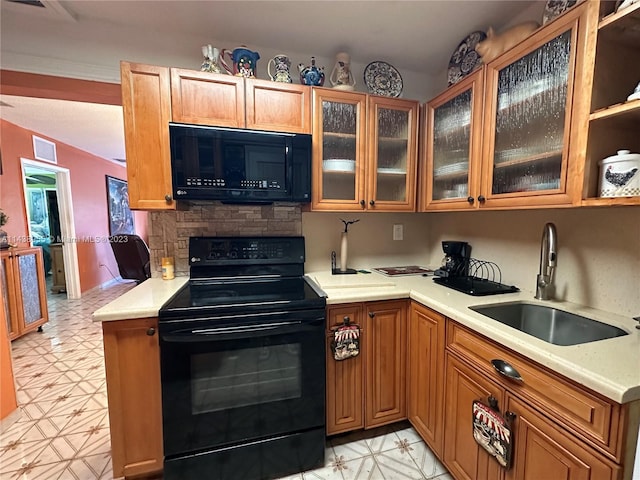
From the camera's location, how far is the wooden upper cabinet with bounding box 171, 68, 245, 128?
1503mm

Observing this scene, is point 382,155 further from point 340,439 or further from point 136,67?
point 340,439

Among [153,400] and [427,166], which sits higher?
[427,166]

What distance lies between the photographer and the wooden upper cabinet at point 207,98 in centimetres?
150

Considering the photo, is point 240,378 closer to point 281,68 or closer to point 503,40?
point 281,68

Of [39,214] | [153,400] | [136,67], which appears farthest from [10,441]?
[39,214]

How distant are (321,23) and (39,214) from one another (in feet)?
18.5

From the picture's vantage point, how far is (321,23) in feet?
5.31

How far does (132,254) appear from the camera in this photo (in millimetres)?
4242

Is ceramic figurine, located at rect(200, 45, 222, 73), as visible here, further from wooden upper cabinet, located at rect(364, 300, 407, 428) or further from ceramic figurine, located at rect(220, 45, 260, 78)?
wooden upper cabinet, located at rect(364, 300, 407, 428)

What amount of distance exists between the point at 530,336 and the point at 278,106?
5.29ft

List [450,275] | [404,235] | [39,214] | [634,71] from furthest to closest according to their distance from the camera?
[39,214], [404,235], [450,275], [634,71]

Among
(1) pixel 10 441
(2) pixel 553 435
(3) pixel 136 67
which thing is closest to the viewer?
(2) pixel 553 435

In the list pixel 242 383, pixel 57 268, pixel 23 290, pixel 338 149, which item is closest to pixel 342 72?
pixel 338 149

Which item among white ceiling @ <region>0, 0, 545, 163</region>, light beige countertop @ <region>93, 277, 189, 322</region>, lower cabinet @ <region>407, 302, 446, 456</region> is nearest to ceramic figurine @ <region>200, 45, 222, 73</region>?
white ceiling @ <region>0, 0, 545, 163</region>
